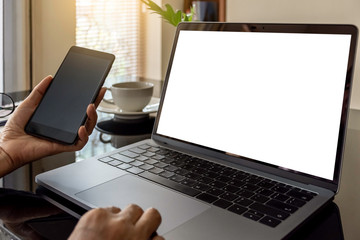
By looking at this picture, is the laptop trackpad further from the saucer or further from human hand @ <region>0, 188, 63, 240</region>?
the saucer

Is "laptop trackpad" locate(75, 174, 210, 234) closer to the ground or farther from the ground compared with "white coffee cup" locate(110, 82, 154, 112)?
closer to the ground

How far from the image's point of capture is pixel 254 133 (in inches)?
29.8

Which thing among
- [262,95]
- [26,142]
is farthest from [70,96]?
[262,95]

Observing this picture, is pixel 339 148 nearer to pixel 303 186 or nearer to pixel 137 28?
pixel 303 186

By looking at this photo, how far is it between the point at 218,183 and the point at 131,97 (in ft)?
1.58

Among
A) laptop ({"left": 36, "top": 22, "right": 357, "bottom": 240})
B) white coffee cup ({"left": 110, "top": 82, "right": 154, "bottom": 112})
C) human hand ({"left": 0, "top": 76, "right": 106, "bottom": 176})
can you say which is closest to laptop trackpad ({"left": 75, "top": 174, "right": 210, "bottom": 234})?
laptop ({"left": 36, "top": 22, "right": 357, "bottom": 240})

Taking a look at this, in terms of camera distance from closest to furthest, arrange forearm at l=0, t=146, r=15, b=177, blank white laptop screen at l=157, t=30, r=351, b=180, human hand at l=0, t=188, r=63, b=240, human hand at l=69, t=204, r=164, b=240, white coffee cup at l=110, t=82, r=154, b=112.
→ human hand at l=69, t=204, r=164, b=240 < human hand at l=0, t=188, r=63, b=240 < blank white laptop screen at l=157, t=30, r=351, b=180 < forearm at l=0, t=146, r=15, b=177 < white coffee cup at l=110, t=82, r=154, b=112

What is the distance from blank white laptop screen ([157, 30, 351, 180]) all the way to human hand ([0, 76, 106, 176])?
0.18m

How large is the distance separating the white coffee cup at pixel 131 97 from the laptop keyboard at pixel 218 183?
0.27 m

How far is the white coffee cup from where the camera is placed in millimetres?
1083

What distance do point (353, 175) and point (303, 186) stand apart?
17 centimetres

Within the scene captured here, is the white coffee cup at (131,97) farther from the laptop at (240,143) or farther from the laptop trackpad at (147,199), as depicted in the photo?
the laptop trackpad at (147,199)

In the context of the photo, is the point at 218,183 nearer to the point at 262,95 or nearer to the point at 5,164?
the point at 262,95

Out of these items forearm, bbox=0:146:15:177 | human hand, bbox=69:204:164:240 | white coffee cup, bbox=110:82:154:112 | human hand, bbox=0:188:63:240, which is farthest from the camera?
white coffee cup, bbox=110:82:154:112
